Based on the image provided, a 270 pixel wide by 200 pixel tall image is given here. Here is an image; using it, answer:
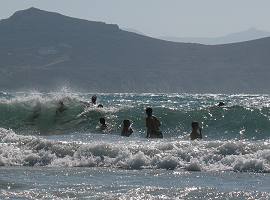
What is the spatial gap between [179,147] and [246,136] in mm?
9722

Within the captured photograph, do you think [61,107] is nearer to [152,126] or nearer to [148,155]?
[152,126]

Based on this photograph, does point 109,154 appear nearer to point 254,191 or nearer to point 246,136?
point 254,191

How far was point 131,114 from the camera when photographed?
3203 cm

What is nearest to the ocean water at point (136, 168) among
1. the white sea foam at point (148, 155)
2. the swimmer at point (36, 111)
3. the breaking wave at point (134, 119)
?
the white sea foam at point (148, 155)

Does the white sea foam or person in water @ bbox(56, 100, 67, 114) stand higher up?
person in water @ bbox(56, 100, 67, 114)

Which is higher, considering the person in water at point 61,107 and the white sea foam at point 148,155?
the person in water at point 61,107

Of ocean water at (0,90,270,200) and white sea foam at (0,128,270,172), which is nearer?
ocean water at (0,90,270,200)

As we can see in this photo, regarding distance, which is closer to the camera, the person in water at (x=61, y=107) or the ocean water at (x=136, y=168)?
the ocean water at (x=136, y=168)

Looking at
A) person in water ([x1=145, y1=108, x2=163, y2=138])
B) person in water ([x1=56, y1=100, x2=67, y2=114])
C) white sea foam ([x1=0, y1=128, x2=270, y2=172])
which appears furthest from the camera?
person in water ([x1=56, y1=100, x2=67, y2=114])

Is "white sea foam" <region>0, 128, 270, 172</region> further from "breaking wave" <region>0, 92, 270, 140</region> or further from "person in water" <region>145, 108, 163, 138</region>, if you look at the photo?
"breaking wave" <region>0, 92, 270, 140</region>

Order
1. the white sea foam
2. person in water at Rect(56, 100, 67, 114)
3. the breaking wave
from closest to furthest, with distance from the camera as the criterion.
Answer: the white sea foam < the breaking wave < person in water at Rect(56, 100, 67, 114)

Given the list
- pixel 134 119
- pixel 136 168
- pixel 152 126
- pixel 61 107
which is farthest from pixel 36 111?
pixel 136 168

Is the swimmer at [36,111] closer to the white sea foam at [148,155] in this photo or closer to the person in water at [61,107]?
the person in water at [61,107]

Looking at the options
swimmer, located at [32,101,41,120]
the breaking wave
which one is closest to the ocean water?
the breaking wave
